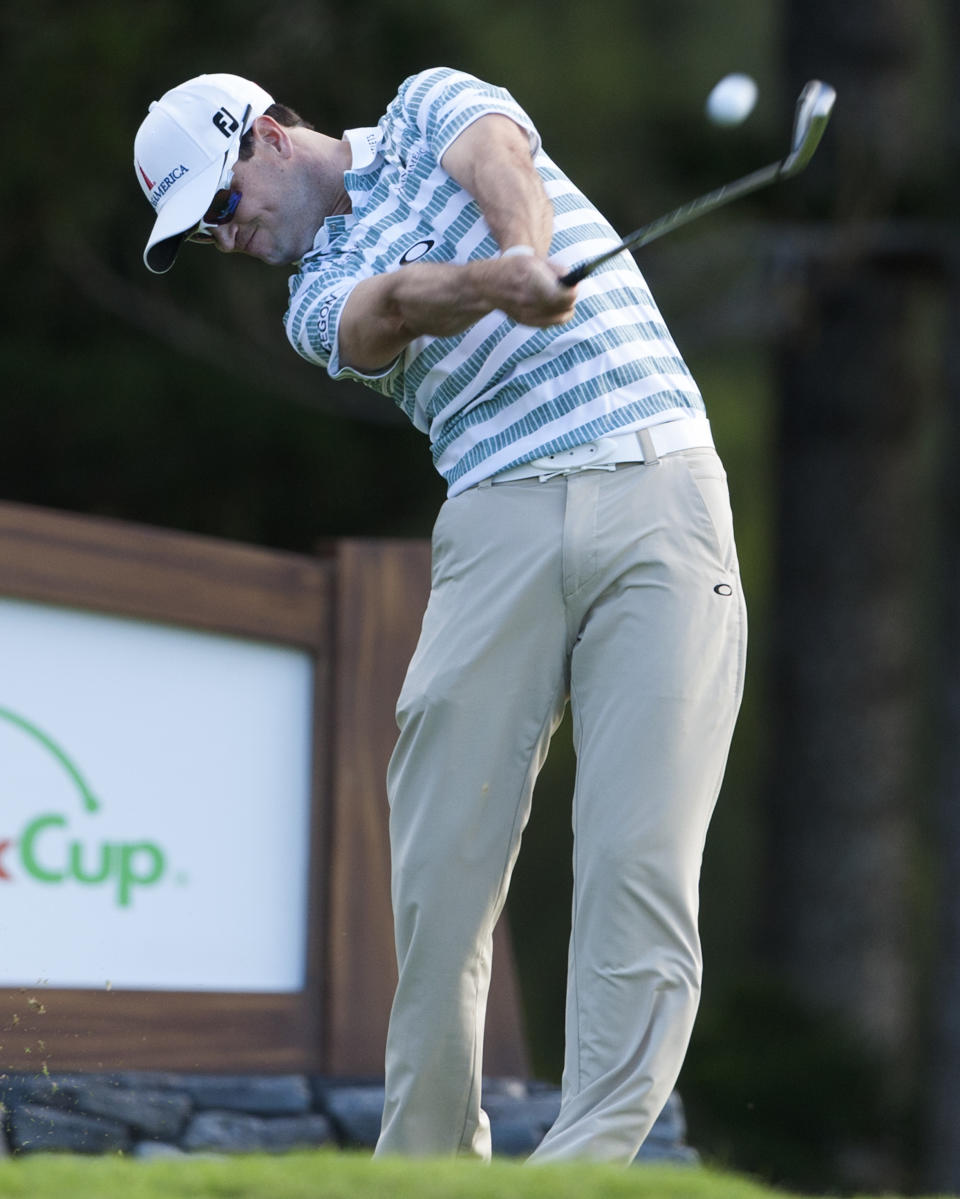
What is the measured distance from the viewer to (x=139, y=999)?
4098 mm

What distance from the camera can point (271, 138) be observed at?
10.5ft

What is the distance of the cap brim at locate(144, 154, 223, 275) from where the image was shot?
10.3 ft

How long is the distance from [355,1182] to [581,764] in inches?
35.1

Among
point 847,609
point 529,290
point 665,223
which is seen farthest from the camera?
point 847,609

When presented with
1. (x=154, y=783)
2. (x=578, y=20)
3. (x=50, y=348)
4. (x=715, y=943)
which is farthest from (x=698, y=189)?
(x=715, y=943)

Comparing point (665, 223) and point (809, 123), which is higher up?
point (809, 123)

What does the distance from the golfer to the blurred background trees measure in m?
3.72

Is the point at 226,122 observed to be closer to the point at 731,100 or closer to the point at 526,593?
the point at 731,100

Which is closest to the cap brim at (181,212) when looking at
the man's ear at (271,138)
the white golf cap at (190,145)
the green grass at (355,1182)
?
the white golf cap at (190,145)

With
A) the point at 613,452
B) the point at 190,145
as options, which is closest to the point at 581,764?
the point at 613,452

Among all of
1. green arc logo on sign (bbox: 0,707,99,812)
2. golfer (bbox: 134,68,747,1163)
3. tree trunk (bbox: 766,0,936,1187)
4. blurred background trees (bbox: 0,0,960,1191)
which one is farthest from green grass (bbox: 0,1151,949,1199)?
tree trunk (bbox: 766,0,936,1187)

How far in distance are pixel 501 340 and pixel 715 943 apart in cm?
1217

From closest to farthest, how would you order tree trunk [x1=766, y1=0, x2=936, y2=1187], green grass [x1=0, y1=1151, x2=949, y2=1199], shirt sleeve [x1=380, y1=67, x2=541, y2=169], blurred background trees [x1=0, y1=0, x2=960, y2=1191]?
green grass [x1=0, y1=1151, x2=949, y2=1199], shirt sleeve [x1=380, y1=67, x2=541, y2=169], blurred background trees [x1=0, y1=0, x2=960, y2=1191], tree trunk [x1=766, y1=0, x2=936, y2=1187]

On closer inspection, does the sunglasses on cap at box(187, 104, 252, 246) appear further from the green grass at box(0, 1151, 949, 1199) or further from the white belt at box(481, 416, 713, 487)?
the green grass at box(0, 1151, 949, 1199)
